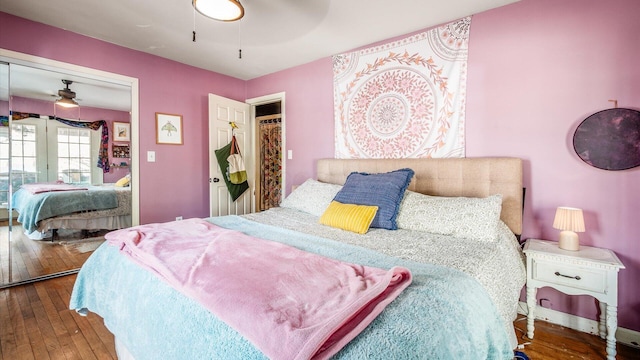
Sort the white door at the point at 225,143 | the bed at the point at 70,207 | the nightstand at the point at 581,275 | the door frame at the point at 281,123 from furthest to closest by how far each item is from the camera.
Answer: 1. the door frame at the point at 281,123
2. the white door at the point at 225,143
3. the bed at the point at 70,207
4. the nightstand at the point at 581,275

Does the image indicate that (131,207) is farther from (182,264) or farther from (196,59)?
(182,264)

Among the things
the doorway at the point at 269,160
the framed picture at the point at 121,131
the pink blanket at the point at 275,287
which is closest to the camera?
the pink blanket at the point at 275,287

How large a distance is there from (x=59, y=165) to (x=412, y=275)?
3.29m

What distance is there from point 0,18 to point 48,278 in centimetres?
225

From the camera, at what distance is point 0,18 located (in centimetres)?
229

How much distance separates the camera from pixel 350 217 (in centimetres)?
195

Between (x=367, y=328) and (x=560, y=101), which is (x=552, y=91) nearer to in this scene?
(x=560, y=101)

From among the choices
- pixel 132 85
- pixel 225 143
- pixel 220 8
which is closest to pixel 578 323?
pixel 220 8

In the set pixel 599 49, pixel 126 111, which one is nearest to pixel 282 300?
pixel 599 49

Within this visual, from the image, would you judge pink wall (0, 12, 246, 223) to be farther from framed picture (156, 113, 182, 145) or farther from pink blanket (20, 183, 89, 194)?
pink blanket (20, 183, 89, 194)

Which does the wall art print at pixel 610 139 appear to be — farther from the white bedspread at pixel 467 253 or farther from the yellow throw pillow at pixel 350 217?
the yellow throw pillow at pixel 350 217

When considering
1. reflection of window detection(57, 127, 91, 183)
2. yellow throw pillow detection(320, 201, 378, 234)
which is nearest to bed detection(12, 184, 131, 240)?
reflection of window detection(57, 127, 91, 183)

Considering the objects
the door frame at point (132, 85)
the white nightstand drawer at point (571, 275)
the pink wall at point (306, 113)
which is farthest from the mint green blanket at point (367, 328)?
the pink wall at point (306, 113)

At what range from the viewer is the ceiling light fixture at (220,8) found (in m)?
1.64
